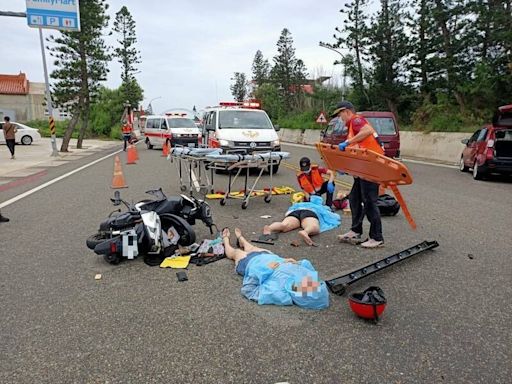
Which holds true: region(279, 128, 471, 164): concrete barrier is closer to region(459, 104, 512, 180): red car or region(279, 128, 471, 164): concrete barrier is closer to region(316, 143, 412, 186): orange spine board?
region(459, 104, 512, 180): red car

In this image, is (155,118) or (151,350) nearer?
(151,350)

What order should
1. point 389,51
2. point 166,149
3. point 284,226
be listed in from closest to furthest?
point 284,226
point 166,149
point 389,51

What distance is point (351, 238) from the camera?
5555 millimetres

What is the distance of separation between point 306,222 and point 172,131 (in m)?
19.8

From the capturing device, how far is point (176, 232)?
5.03 meters

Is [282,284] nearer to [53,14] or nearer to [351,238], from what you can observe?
[351,238]

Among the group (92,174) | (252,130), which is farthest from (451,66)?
(92,174)

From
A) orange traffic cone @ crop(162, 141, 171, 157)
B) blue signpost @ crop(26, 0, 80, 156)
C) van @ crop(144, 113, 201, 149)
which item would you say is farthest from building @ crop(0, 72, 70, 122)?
blue signpost @ crop(26, 0, 80, 156)

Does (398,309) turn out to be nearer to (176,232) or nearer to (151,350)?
(151,350)

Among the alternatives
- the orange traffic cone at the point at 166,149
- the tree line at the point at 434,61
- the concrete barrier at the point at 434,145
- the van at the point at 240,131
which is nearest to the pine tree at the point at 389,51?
the tree line at the point at 434,61

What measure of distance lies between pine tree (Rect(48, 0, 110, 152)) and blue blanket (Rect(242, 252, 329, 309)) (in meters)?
24.5

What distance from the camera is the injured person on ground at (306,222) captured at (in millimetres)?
5715

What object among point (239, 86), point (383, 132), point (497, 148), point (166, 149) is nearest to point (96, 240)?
point (497, 148)

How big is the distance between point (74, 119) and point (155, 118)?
5.03 meters
